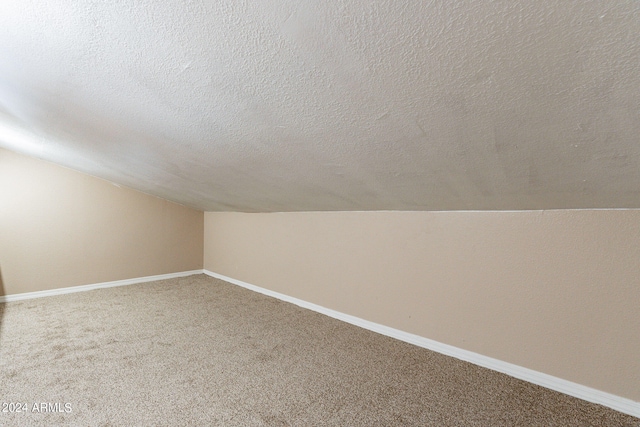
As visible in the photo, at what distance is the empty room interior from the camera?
35.7 inches

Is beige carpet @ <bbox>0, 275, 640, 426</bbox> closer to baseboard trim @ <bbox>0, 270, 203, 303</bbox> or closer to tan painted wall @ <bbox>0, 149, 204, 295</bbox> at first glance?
baseboard trim @ <bbox>0, 270, 203, 303</bbox>

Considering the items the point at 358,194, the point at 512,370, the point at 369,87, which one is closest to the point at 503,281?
the point at 512,370

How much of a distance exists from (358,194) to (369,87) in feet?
4.33

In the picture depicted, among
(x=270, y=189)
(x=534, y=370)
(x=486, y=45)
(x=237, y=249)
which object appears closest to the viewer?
(x=486, y=45)

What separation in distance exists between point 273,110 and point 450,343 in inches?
77.2

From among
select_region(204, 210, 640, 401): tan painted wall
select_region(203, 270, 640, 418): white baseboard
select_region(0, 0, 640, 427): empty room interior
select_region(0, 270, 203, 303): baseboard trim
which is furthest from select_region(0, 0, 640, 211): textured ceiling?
select_region(0, 270, 203, 303): baseboard trim

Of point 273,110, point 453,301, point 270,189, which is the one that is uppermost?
point 273,110

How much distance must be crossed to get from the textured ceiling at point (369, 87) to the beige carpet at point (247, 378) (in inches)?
41.4

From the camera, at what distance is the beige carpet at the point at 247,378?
1.71 meters

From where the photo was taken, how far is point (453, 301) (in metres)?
2.36

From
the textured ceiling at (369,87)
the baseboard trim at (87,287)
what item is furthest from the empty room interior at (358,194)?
the baseboard trim at (87,287)

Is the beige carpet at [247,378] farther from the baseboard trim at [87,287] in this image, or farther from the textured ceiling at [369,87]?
the textured ceiling at [369,87]

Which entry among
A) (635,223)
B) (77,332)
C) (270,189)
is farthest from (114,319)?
(635,223)

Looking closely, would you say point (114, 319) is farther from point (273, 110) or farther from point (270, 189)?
point (273, 110)
